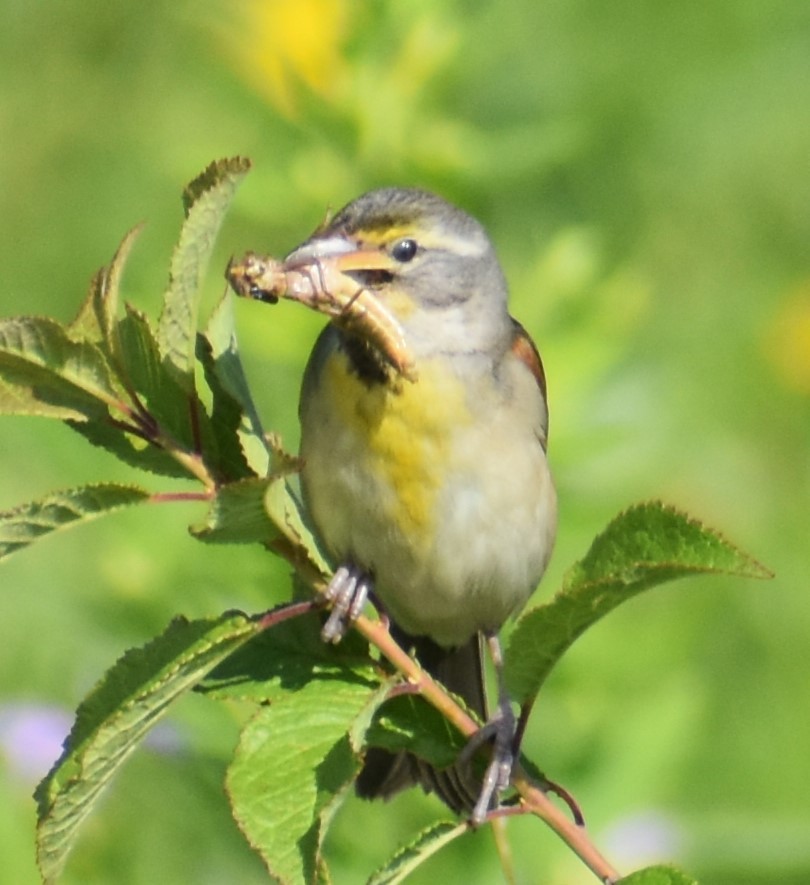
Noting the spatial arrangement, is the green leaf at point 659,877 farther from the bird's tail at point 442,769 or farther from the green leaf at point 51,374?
the green leaf at point 51,374

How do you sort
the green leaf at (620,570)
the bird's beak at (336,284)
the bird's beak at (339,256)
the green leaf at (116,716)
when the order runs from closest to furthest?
the green leaf at (620,570)
the green leaf at (116,716)
the bird's beak at (336,284)
the bird's beak at (339,256)

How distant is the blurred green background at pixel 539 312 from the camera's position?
437 centimetres

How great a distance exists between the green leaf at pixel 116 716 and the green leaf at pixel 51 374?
12.7 inches

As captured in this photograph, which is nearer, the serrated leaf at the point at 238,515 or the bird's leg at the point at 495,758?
the serrated leaf at the point at 238,515

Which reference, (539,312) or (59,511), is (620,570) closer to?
(59,511)

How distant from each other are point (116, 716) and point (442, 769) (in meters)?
0.69

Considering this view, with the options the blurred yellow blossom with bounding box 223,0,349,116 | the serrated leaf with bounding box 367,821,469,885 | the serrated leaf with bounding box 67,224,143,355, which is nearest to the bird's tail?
the serrated leaf with bounding box 367,821,469,885

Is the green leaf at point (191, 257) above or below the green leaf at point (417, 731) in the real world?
above

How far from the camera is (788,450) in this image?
7777 millimetres

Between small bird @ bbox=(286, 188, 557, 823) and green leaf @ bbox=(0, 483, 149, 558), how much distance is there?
104 cm

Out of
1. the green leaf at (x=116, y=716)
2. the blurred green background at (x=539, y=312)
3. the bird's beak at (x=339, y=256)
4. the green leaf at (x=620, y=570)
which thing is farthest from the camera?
the blurred green background at (x=539, y=312)

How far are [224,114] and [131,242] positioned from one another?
6303mm

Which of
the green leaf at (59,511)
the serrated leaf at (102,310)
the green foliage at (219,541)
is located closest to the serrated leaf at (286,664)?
the green foliage at (219,541)

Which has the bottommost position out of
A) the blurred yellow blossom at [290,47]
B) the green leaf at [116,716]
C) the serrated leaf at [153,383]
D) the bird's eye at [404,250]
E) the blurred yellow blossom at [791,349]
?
the green leaf at [116,716]
